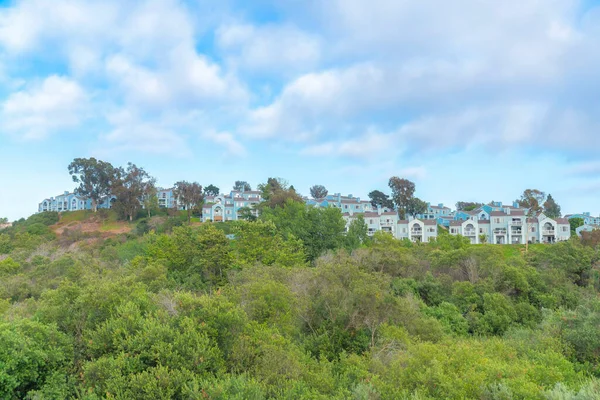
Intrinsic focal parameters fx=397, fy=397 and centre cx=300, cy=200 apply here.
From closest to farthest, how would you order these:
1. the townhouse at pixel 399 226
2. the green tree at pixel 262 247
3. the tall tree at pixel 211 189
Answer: the green tree at pixel 262 247 < the townhouse at pixel 399 226 < the tall tree at pixel 211 189

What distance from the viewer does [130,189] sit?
63250 mm

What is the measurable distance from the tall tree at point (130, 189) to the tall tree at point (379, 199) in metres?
41.5

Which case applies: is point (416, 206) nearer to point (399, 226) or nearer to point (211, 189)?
point (399, 226)

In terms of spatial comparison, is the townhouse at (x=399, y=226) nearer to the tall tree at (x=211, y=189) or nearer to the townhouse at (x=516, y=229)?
the townhouse at (x=516, y=229)

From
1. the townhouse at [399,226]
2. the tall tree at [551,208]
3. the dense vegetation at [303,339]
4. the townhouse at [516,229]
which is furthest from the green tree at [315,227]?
the tall tree at [551,208]

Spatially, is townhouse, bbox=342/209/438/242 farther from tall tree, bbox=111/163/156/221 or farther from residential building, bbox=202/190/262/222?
tall tree, bbox=111/163/156/221

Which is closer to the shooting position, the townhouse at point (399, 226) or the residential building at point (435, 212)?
the townhouse at point (399, 226)

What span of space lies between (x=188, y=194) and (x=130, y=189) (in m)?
8.97

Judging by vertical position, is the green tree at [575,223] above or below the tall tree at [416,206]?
below

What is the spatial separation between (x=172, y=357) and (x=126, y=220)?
60.7 meters

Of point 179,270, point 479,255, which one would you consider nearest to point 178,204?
point 179,270

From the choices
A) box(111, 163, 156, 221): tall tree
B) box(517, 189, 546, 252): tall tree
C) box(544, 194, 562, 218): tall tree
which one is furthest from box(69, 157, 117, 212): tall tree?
box(544, 194, 562, 218): tall tree

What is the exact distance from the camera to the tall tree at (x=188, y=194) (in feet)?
218

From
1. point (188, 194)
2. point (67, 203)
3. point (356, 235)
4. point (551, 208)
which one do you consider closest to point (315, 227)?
point (356, 235)
